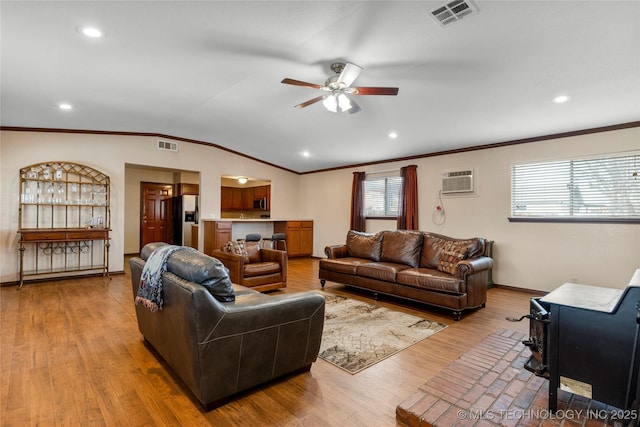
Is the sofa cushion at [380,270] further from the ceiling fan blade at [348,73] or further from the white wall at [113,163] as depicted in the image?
the white wall at [113,163]

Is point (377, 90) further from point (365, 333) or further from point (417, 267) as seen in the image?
point (417, 267)

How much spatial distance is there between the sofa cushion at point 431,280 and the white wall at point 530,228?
1926 mm

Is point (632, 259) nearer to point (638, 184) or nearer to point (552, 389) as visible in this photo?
point (638, 184)

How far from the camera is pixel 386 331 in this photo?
10.6 feet

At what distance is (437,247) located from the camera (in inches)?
173

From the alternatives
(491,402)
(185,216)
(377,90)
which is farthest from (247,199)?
(491,402)

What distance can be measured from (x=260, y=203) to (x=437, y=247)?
6092 mm

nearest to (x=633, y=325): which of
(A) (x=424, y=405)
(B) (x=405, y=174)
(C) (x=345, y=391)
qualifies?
(A) (x=424, y=405)

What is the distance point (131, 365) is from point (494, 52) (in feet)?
13.7

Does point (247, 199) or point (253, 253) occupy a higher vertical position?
point (247, 199)

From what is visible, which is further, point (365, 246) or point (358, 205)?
point (358, 205)

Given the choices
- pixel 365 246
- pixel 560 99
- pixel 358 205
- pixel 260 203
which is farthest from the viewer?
pixel 260 203

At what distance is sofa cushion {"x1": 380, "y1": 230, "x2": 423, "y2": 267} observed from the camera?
458 centimetres

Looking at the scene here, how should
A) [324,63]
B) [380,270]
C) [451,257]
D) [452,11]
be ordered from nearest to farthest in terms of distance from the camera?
[452,11] < [324,63] < [451,257] < [380,270]
